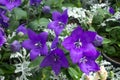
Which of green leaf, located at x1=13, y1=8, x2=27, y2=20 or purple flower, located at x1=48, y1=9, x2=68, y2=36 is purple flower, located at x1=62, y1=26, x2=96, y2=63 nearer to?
purple flower, located at x1=48, y1=9, x2=68, y2=36

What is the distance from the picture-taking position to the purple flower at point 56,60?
1.13 metres

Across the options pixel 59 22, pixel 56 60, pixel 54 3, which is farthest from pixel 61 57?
pixel 54 3

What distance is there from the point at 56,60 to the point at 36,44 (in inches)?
3.5

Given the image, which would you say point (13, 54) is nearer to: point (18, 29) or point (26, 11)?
point (18, 29)

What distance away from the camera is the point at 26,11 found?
150 cm

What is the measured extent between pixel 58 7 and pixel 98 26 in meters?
0.21

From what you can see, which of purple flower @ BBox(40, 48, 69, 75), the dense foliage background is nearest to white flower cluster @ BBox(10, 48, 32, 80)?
the dense foliage background

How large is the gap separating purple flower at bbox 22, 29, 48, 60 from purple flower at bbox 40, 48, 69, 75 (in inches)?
1.2

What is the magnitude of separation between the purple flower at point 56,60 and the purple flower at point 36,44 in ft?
0.10

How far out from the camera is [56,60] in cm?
117

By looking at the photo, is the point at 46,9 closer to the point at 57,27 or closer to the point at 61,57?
the point at 57,27

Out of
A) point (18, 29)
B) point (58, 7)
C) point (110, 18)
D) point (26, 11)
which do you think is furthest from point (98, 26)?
point (18, 29)

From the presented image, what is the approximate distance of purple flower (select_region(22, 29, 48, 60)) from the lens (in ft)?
3.83

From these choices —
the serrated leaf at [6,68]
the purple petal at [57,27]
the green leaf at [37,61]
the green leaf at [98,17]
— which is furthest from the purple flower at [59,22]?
the green leaf at [98,17]
